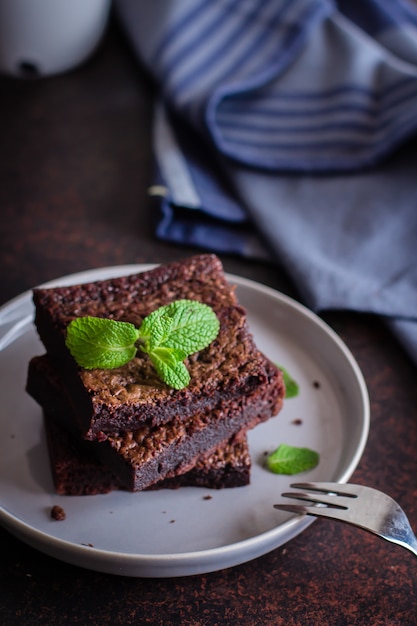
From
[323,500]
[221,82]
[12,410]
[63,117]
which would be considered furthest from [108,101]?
[323,500]

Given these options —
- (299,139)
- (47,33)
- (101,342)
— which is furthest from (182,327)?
(47,33)

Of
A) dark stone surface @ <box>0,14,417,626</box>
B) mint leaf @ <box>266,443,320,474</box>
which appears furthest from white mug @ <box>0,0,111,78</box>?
mint leaf @ <box>266,443,320,474</box>

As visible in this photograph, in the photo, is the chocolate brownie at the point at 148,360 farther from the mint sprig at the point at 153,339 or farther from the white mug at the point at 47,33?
the white mug at the point at 47,33

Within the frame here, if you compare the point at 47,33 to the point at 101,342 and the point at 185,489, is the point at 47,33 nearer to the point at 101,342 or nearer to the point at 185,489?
the point at 101,342

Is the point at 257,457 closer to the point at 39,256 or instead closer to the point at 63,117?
the point at 39,256

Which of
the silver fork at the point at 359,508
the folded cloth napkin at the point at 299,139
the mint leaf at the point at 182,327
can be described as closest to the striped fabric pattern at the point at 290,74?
the folded cloth napkin at the point at 299,139

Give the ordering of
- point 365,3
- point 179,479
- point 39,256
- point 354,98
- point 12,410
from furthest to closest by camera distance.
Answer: point 365,3
point 354,98
point 39,256
point 12,410
point 179,479

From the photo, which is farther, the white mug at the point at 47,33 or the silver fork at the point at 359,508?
the white mug at the point at 47,33

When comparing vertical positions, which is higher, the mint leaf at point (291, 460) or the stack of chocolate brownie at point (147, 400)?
the stack of chocolate brownie at point (147, 400)
